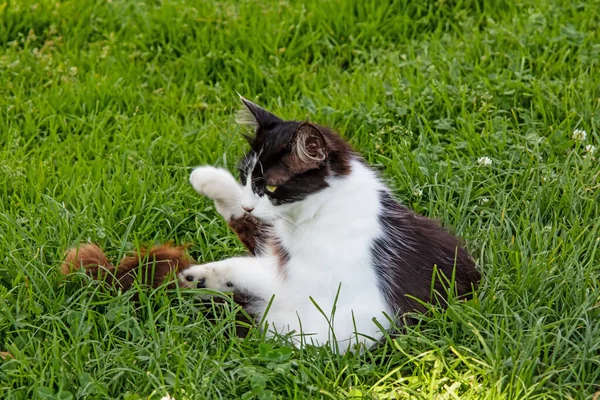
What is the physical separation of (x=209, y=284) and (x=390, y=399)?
2.88ft

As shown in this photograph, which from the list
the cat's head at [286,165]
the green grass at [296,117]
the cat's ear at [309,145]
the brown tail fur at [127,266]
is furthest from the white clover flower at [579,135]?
the brown tail fur at [127,266]

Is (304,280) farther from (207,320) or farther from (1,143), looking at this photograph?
(1,143)

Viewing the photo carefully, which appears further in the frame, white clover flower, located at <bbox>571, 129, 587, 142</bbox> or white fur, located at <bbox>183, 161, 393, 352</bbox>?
white clover flower, located at <bbox>571, 129, 587, 142</bbox>

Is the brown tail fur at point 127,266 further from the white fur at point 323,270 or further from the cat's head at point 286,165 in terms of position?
the cat's head at point 286,165

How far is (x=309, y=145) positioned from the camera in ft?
9.61

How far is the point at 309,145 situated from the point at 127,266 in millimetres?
856

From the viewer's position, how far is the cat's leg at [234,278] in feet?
10.3

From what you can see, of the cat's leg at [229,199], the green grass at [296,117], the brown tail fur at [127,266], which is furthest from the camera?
the cat's leg at [229,199]

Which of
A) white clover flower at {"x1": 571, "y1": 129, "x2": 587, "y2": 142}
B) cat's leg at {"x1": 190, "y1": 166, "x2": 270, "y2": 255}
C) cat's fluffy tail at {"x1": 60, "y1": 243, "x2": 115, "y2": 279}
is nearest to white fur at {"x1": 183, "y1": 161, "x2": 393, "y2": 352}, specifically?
cat's leg at {"x1": 190, "y1": 166, "x2": 270, "y2": 255}

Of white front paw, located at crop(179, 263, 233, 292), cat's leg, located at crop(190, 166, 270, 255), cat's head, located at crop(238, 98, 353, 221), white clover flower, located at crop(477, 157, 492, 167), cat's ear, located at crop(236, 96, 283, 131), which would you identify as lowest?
white front paw, located at crop(179, 263, 233, 292)

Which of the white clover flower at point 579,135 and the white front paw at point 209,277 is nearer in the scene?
the white front paw at point 209,277

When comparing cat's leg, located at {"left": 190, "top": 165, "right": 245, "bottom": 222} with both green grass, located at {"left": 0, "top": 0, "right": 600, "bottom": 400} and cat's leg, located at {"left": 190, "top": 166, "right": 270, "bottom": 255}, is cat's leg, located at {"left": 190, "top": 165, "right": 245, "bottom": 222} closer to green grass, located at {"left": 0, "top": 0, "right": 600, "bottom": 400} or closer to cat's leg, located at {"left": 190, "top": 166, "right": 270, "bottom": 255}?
cat's leg, located at {"left": 190, "top": 166, "right": 270, "bottom": 255}

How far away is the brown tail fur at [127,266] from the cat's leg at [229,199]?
0.37 meters

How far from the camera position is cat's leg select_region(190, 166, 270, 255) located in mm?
3453
